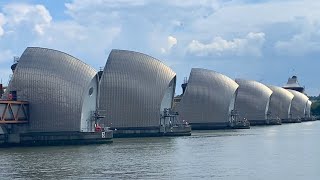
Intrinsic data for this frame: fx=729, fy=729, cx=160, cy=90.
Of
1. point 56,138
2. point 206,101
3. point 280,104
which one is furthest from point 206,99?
point 280,104

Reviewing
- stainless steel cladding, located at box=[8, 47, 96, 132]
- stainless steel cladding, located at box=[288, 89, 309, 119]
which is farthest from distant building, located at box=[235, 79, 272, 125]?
stainless steel cladding, located at box=[8, 47, 96, 132]

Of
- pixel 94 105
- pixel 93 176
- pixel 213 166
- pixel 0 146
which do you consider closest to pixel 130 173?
pixel 93 176

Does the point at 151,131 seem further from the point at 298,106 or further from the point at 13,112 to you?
the point at 298,106

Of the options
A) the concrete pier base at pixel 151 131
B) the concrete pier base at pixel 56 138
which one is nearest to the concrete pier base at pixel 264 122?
the concrete pier base at pixel 151 131

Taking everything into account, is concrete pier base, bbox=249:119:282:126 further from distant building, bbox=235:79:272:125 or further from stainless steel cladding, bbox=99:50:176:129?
stainless steel cladding, bbox=99:50:176:129

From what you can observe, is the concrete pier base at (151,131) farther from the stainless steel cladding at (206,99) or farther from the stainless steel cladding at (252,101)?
the stainless steel cladding at (252,101)

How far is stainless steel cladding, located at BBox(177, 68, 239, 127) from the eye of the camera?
11450 cm

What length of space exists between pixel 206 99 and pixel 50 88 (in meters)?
47.7

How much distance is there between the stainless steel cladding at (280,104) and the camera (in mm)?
162875

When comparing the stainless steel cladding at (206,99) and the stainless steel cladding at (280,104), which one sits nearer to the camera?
the stainless steel cladding at (206,99)

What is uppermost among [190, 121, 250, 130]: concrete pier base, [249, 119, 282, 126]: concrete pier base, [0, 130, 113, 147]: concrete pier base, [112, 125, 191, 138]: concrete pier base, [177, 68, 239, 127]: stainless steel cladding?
[177, 68, 239, 127]: stainless steel cladding

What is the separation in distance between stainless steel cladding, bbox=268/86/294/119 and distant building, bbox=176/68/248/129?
4400 cm

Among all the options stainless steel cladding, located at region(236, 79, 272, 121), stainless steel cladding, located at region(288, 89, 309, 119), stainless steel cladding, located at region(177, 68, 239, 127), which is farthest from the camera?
stainless steel cladding, located at region(288, 89, 309, 119)

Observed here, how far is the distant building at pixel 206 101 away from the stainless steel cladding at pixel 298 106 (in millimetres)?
64063
